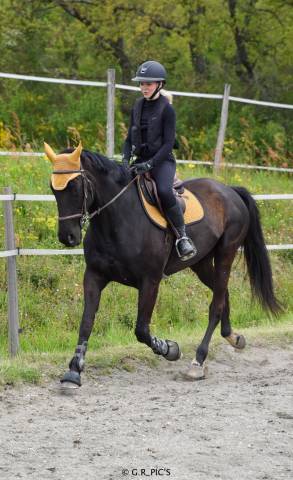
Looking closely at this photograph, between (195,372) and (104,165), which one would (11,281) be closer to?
(104,165)

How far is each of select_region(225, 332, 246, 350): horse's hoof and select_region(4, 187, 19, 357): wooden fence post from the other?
2.00 metres

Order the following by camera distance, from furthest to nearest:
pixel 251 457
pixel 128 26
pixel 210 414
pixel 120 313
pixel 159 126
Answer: pixel 128 26, pixel 120 313, pixel 159 126, pixel 210 414, pixel 251 457

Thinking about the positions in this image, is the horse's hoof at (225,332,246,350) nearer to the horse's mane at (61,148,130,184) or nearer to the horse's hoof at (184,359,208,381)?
the horse's hoof at (184,359,208,381)

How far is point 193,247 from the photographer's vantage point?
771 centimetres

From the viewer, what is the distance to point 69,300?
31.4 feet

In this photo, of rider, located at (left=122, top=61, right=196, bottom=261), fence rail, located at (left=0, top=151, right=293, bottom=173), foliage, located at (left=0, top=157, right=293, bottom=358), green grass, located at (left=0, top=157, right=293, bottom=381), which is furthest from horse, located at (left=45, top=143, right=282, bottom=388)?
fence rail, located at (left=0, top=151, right=293, bottom=173)

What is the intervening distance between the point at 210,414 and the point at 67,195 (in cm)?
189

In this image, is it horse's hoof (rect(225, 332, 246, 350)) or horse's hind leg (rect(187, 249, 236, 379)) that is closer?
horse's hind leg (rect(187, 249, 236, 379))

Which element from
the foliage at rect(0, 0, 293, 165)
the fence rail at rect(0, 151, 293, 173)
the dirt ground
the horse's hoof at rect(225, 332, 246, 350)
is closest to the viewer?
the dirt ground

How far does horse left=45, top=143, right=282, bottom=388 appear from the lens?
22.1ft

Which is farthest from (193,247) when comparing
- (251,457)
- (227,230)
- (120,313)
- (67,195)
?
(251,457)

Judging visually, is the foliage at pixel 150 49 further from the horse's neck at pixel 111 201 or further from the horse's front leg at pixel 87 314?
the horse's front leg at pixel 87 314

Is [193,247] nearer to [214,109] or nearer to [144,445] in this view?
[144,445]

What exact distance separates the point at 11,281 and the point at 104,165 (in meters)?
1.42
